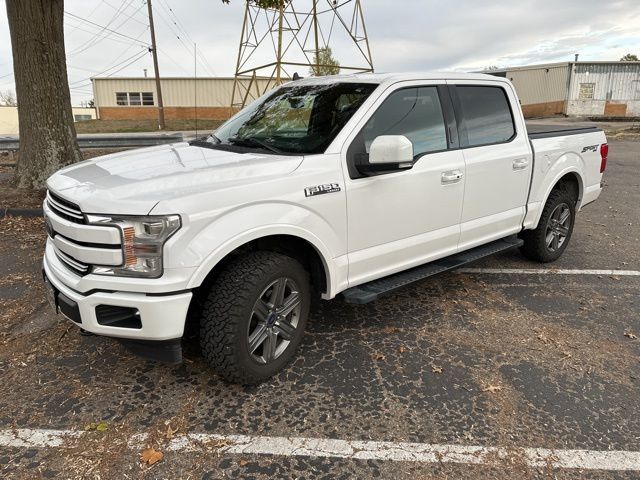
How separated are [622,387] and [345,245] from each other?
1.98 metres

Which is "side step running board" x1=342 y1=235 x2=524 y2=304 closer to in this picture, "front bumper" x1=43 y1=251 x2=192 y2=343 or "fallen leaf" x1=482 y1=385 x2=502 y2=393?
"fallen leaf" x1=482 y1=385 x2=502 y2=393

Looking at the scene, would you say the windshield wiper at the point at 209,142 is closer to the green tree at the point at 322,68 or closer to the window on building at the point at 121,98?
A: the green tree at the point at 322,68

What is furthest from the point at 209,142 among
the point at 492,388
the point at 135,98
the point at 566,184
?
the point at 135,98

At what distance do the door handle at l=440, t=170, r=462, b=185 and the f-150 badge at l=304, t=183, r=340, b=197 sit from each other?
1.06 m

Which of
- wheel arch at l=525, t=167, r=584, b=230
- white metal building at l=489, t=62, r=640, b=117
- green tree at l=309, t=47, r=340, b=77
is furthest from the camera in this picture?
white metal building at l=489, t=62, r=640, b=117

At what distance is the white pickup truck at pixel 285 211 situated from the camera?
2.58m

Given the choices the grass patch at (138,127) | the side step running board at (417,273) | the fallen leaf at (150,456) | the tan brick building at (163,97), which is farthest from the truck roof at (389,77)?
the tan brick building at (163,97)

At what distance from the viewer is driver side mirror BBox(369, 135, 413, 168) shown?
3.09m

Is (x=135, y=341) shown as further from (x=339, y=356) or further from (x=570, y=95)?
(x=570, y=95)

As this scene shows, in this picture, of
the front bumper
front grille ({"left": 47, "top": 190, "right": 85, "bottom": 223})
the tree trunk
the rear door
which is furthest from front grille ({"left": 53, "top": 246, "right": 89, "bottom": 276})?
the tree trunk

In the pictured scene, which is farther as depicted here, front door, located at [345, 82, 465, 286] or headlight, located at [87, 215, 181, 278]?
front door, located at [345, 82, 465, 286]

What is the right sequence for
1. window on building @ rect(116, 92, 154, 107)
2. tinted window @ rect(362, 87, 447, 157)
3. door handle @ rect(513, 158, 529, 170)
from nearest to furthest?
tinted window @ rect(362, 87, 447, 157) → door handle @ rect(513, 158, 529, 170) → window on building @ rect(116, 92, 154, 107)

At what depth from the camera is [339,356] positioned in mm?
3514

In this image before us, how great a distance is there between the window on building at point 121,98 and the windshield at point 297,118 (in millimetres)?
41179
